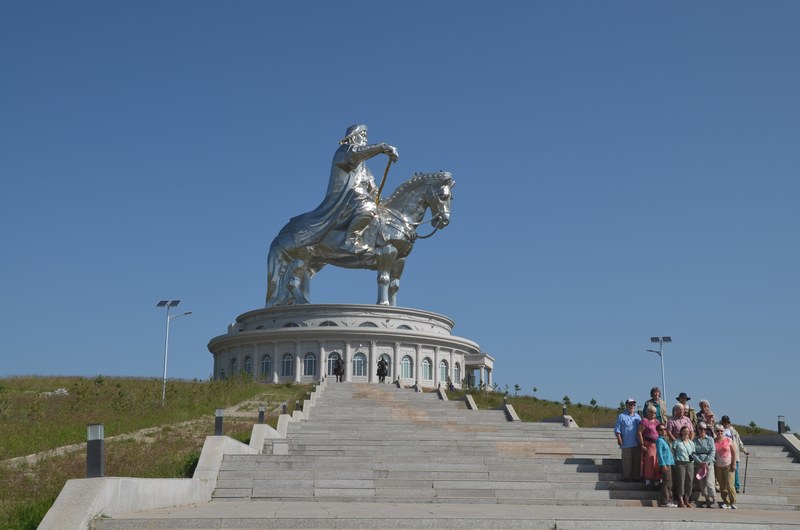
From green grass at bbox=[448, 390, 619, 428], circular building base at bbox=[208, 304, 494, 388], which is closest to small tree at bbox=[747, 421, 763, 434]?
green grass at bbox=[448, 390, 619, 428]

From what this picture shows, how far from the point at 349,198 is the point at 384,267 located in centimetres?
429

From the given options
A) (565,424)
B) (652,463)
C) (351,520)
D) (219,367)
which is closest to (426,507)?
(351,520)

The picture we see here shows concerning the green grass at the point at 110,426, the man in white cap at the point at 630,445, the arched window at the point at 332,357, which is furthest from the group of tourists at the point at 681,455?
the arched window at the point at 332,357

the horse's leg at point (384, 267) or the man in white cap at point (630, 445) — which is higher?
the horse's leg at point (384, 267)

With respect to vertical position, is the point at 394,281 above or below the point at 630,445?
above

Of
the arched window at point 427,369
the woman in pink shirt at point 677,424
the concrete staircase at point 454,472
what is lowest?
the concrete staircase at point 454,472

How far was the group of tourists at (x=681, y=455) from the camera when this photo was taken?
47.9ft

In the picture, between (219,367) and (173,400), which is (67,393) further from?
(219,367)

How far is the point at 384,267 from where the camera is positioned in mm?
48438

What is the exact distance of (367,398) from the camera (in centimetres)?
3338

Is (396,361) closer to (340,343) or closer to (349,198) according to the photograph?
(340,343)

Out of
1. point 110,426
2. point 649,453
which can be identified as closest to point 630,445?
point 649,453

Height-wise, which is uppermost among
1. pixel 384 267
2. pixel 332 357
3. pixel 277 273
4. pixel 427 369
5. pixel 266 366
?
pixel 384 267

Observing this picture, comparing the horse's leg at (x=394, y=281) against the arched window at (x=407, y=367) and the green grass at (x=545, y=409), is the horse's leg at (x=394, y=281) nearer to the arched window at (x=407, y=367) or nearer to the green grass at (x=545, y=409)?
the arched window at (x=407, y=367)
